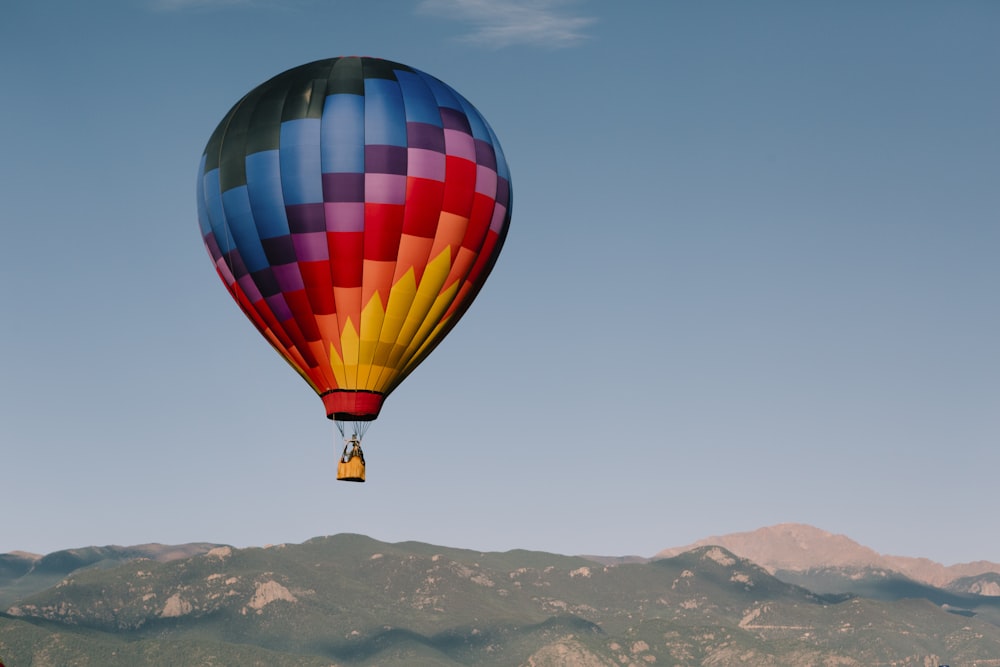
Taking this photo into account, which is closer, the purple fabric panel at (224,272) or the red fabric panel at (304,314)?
the red fabric panel at (304,314)

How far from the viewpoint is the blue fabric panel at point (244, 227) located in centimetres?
10425

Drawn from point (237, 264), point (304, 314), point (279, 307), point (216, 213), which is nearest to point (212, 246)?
point (216, 213)

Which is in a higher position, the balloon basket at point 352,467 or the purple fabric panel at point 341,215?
the purple fabric panel at point 341,215

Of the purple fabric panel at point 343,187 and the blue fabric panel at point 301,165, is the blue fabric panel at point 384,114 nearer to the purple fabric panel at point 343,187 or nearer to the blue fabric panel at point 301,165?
the purple fabric panel at point 343,187

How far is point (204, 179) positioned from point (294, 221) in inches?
382

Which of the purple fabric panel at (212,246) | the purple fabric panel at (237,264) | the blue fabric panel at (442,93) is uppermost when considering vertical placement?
the blue fabric panel at (442,93)

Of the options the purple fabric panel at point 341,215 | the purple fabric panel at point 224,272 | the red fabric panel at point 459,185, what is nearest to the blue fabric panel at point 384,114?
the red fabric panel at point 459,185

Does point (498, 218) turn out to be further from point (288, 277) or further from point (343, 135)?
point (288, 277)

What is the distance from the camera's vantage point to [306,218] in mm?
102438

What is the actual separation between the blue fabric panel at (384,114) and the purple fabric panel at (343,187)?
2851 millimetres

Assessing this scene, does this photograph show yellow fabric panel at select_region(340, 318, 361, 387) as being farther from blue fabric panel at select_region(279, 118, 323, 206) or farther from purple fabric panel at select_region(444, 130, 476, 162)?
purple fabric panel at select_region(444, 130, 476, 162)

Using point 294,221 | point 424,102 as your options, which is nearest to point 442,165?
point 424,102

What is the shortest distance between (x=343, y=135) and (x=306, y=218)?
6333mm

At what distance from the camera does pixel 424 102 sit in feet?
350
